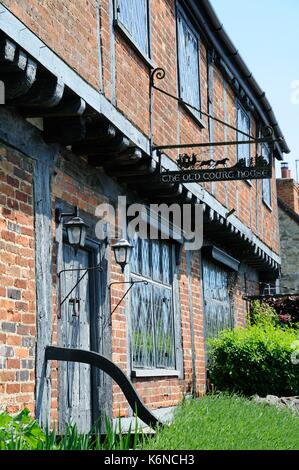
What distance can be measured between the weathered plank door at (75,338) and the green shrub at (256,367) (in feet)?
14.8

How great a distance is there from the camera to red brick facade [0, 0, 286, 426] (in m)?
7.70

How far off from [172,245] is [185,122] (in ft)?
5.68

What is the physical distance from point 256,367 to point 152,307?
8.75 feet

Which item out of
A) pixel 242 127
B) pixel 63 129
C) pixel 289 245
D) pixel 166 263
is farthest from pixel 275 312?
pixel 63 129

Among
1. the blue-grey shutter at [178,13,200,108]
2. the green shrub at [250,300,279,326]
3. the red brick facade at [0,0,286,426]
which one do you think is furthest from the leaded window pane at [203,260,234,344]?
the blue-grey shutter at [178,13,200,108]

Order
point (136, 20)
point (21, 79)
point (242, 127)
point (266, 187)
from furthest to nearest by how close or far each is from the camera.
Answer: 1. point (266, 187)
2. point (242, 127)
3. point (136, 20)
4. point (21, 79)

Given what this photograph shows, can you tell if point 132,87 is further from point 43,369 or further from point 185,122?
point 43,369

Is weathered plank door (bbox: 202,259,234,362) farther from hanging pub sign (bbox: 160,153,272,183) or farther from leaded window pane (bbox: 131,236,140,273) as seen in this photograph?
hanging pub sign (bbox: 160,153,272,183)

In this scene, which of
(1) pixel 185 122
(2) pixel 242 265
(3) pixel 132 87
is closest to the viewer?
(3) pixel 132 87

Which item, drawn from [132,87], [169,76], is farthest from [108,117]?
[169,76]

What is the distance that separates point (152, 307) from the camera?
11844 mm

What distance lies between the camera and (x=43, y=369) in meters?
8.19

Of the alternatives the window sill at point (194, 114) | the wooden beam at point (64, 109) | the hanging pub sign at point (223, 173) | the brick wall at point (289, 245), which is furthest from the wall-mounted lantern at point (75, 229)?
the brick wall at point (289, 245)

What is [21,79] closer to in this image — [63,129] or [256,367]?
[63,129]
